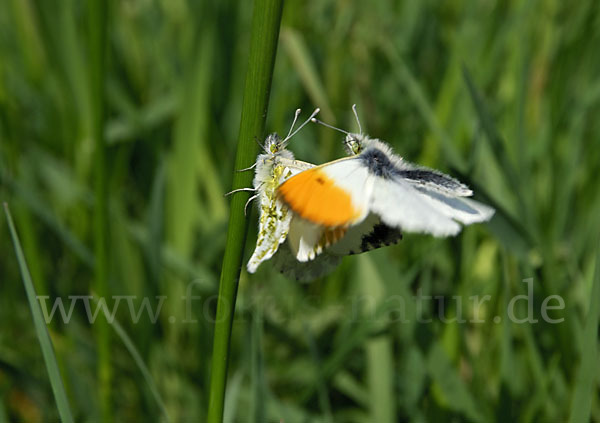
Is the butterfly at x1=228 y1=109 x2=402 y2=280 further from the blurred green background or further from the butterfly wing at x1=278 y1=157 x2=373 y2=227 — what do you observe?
the blurred green background

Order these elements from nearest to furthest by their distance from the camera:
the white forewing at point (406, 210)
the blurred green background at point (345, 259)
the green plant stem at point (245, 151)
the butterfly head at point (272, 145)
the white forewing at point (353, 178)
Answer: the green plant stem at point (245, 151)
the white forewing at point (406, 210)
the white forewing at point (353, 178)
the butterfly head at point (272, 145)
the blurred green background at point (345, 259)

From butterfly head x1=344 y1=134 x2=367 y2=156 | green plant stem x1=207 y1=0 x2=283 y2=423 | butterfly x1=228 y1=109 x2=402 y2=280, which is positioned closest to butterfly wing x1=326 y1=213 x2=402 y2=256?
butterfly x1=228 y1=109 x2=402 y2=280

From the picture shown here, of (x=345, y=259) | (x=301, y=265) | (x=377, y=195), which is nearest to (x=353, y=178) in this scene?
(x=377, y=195)

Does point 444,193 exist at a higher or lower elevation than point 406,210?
higher

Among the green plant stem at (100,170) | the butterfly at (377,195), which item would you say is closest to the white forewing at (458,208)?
the butterfly at (377,195)

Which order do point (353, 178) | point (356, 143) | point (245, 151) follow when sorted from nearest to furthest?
1. point (245, 151)
2. point (353, 178)
3. point (356, 143)

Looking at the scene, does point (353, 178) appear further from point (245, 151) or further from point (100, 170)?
point (100, 170)

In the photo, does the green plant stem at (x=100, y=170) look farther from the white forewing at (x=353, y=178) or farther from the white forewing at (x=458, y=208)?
the white forewing at (x=458, y=208)
